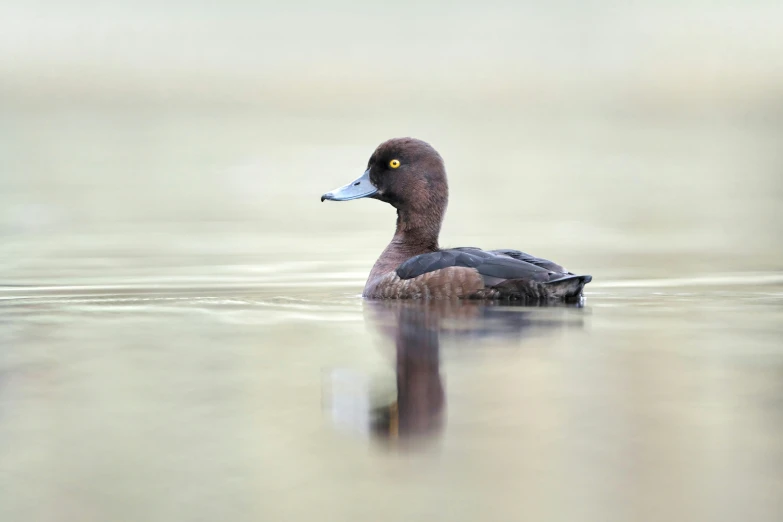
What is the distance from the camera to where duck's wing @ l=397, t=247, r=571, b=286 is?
9414 mm

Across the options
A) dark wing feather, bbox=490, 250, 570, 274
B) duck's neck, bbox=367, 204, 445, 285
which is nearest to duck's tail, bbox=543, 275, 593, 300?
dark wing feather, bbox=490, 250, 570, 274

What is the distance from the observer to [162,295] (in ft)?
34.3

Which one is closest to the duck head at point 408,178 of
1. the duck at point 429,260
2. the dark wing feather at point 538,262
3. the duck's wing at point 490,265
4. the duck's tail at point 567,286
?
the duck at point 429,260

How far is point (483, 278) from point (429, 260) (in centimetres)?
51

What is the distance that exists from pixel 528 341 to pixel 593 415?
185cm

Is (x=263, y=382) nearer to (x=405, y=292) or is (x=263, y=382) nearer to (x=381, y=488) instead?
(x=381, y=488)

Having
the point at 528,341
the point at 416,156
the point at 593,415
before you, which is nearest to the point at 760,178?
the point at 416,156

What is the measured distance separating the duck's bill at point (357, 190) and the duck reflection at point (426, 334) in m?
1.31

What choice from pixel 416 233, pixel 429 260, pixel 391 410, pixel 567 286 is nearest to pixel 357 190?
pixel 416 233

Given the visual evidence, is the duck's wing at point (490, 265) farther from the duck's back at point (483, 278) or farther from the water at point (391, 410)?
the water at point (391, 410)

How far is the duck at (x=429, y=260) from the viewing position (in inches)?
372

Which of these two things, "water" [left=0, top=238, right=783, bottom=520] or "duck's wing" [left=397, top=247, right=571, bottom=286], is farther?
"duck's wing" [left=397, top=247, right=571, bottom=286]

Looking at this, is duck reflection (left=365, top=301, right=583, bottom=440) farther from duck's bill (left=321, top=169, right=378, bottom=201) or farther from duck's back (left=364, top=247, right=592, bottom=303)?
duck's bill (left=321, top=169, right=378, bottom=201)

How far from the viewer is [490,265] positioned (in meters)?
9.51
